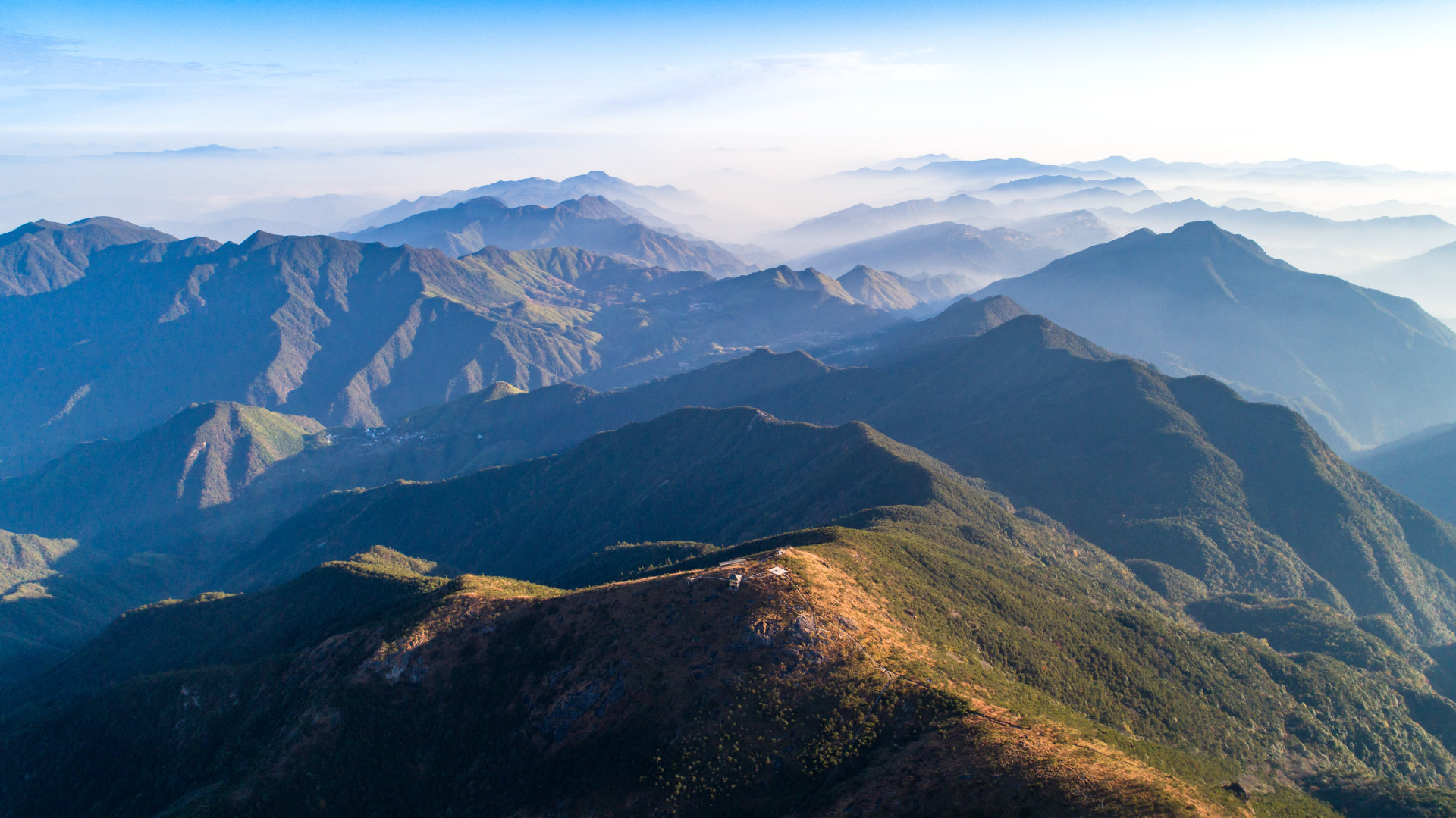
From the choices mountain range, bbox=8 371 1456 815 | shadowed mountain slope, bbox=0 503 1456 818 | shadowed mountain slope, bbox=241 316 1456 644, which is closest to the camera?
shadowed mountain slope, bbox=0 503 1456 818

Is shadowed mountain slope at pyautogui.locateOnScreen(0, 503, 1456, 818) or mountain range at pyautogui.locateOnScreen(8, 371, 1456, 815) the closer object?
shadowed mountain slope at pyautogui.locateOnScreen(0, 503, 1456, 818)

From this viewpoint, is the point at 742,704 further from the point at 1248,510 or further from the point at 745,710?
the point at 1248,510

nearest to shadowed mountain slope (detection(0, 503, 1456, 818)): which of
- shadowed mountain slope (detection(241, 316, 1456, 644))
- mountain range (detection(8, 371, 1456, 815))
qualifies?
mountain range (detection(8, 371, 1456, 815))

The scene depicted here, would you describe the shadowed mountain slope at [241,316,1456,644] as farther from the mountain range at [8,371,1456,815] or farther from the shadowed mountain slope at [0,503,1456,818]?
the shadowed mountain slope at [0,503,1456,818]

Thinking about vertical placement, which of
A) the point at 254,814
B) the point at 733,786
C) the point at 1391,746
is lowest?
the point at 1391,746

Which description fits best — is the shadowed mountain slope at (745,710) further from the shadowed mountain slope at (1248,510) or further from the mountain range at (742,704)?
the shadowed mountain slope at (1248,510)

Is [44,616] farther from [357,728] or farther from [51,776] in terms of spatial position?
[357,728]

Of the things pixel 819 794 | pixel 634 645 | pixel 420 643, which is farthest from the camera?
pixel 420 643

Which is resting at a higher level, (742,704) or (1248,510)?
(742,704)

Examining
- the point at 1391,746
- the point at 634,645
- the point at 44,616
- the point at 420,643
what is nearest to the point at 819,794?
the point at 634,645

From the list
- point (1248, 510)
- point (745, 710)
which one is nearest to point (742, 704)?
point (745, 710)

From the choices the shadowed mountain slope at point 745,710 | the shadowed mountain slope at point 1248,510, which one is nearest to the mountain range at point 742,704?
the shadowed mountain slope at point 745,710
